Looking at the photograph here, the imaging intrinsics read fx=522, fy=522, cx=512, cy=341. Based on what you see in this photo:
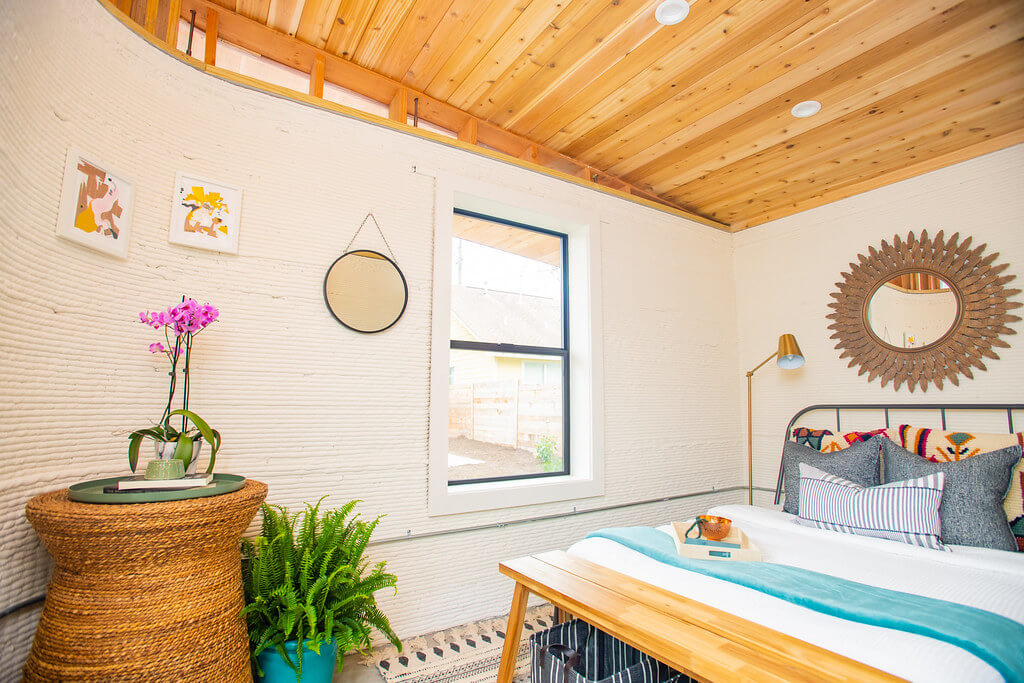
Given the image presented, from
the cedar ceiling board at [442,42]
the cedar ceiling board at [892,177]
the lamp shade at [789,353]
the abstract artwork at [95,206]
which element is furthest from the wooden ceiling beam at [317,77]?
the cedar ceiling board at [892,177]

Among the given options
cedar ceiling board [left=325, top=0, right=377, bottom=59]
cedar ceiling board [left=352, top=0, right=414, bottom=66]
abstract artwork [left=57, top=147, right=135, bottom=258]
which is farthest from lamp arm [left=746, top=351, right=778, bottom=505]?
abstract artwork [left=57, top=147, right=135, bottom=258]

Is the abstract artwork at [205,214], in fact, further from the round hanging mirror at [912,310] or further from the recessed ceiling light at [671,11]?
the round hanging mirror at [912,310]

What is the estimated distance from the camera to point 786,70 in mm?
2346

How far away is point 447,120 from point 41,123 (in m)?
1.68

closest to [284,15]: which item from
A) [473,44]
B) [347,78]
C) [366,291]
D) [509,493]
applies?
[347,78]

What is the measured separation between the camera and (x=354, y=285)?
2326mm

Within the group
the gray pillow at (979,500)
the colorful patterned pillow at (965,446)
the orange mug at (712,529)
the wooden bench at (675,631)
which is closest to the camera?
the wooden bench at (675,631)

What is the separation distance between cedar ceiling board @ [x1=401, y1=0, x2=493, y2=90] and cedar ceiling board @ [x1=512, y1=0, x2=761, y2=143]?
0.56 meters

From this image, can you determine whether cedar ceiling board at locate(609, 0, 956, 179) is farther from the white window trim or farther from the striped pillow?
the striped pillow

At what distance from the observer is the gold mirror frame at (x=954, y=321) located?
279 centimetres

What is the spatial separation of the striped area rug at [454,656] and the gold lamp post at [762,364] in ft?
6.51

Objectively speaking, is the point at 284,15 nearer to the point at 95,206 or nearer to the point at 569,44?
the point at 95,206

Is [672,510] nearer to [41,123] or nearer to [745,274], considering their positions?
[745,274]

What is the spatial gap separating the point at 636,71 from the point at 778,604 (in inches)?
86.3
